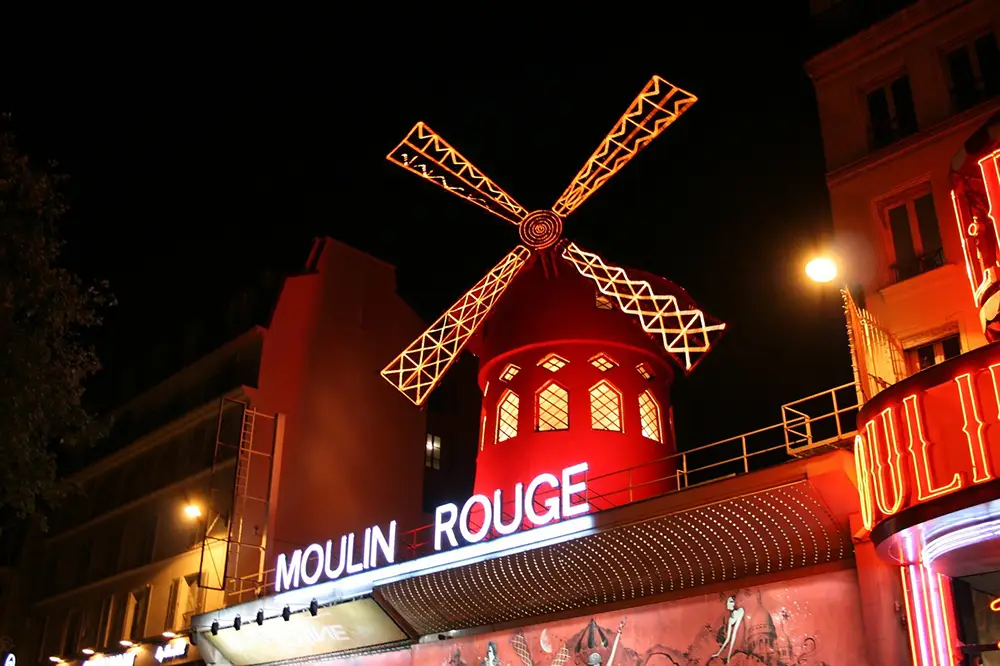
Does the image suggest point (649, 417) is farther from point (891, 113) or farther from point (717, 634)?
point (891, 113)

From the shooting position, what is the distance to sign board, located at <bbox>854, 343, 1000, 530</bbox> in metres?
6.53

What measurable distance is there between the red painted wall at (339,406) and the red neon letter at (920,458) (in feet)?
38.8

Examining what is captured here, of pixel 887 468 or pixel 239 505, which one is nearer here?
pixel 887 468

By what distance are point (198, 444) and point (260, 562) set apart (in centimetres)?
447

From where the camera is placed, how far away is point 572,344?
1364 cm

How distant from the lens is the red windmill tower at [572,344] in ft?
42.7

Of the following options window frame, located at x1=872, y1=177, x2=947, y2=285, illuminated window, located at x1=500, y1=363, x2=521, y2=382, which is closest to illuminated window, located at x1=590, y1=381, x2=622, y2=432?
illuminated window, located at x1=500, y1=363, x2=521, y2=382

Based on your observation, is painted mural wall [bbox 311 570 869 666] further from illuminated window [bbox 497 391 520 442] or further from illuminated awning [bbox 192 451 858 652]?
illuminated window [bbox 497 391 520 442]

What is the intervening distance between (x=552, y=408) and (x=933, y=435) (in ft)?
22.9

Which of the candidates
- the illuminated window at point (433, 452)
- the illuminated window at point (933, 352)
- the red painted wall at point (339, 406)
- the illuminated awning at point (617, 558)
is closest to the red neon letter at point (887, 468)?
the illuminated awning at point (617, 558)

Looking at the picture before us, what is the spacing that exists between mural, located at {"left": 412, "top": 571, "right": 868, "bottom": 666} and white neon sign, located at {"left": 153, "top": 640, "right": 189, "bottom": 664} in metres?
7.42

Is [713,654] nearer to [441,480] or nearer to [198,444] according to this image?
[441,480]

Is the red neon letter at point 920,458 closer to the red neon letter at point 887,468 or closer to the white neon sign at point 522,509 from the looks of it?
the red neon letter at point 887,468

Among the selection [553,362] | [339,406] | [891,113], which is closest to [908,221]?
[891,113]
